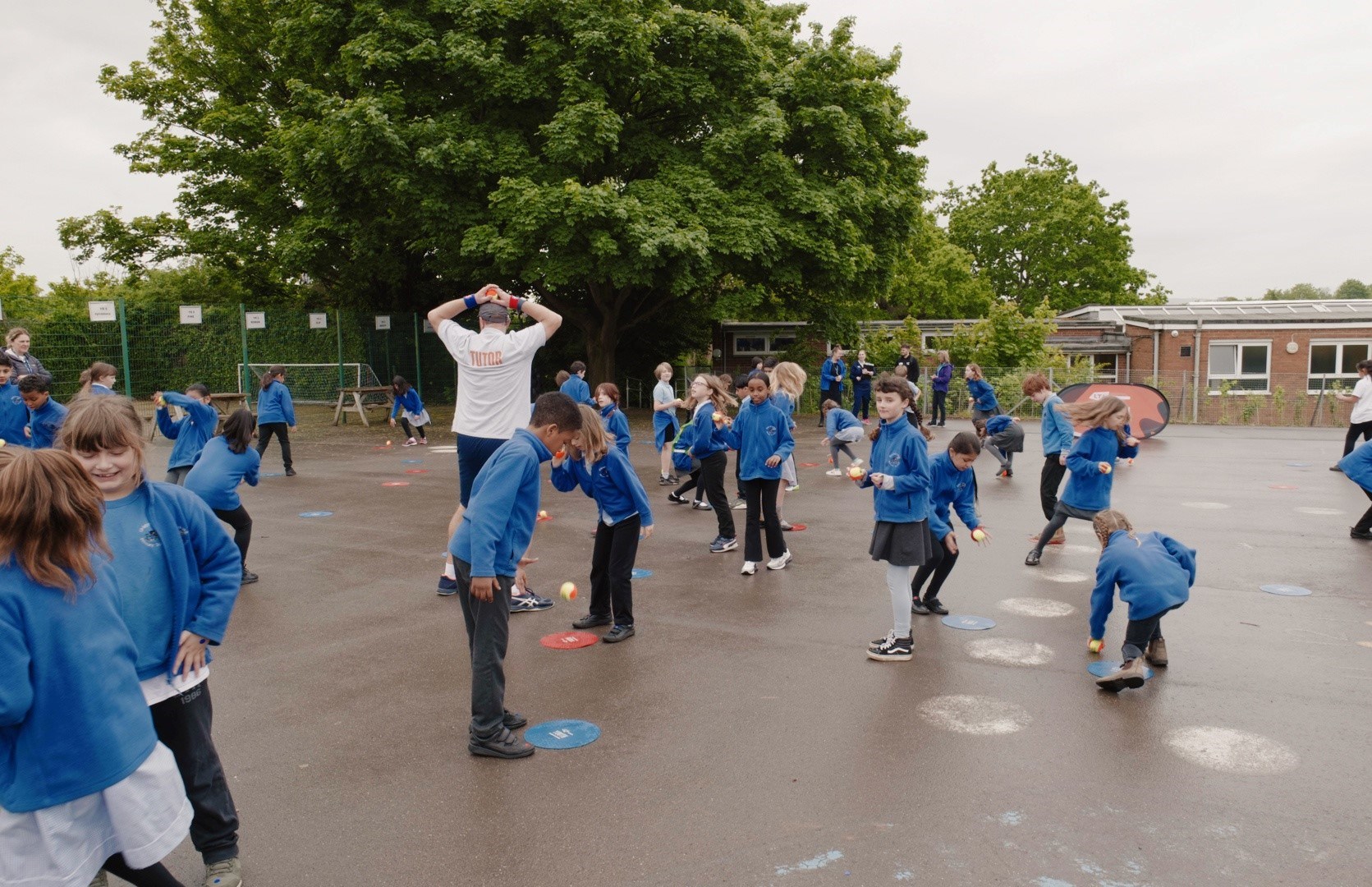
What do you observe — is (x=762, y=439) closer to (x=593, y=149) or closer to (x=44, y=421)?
(x=44, y=421)

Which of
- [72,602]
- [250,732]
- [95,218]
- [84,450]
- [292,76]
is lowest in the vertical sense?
[250,732]

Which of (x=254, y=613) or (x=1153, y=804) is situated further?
(x=254, y=613)

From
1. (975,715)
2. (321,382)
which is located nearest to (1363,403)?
(975,715)

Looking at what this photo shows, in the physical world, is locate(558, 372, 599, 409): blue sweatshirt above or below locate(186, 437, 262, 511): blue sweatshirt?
above

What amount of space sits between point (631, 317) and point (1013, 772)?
22708mm

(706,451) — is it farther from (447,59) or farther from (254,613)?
(447,59)

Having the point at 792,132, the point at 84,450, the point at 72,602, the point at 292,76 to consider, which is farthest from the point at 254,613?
the point at 292,76

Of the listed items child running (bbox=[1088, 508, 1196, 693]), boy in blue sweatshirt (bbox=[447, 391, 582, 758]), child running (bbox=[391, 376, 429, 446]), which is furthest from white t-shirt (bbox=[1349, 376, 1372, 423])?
child running (bbox=[391, 376, 429, 446])

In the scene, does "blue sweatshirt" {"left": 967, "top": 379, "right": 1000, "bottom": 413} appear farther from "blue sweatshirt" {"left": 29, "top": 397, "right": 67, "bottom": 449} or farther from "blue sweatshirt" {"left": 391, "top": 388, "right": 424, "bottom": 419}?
"blue sweatshirt" {"left": 29, "top": 397, "right": 67, "bottom": 449}

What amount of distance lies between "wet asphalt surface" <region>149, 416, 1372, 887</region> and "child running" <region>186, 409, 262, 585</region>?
2.38 feet

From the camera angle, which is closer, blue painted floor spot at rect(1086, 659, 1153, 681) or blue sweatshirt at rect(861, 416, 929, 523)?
blue painted floor spot at rect(1086, 659, 1153, 681)

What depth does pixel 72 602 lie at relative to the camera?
97.0 inches

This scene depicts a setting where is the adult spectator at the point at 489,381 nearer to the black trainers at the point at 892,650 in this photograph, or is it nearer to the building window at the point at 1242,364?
the black trainers at the point at 892,650

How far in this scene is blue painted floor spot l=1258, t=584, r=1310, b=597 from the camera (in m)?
7.18
